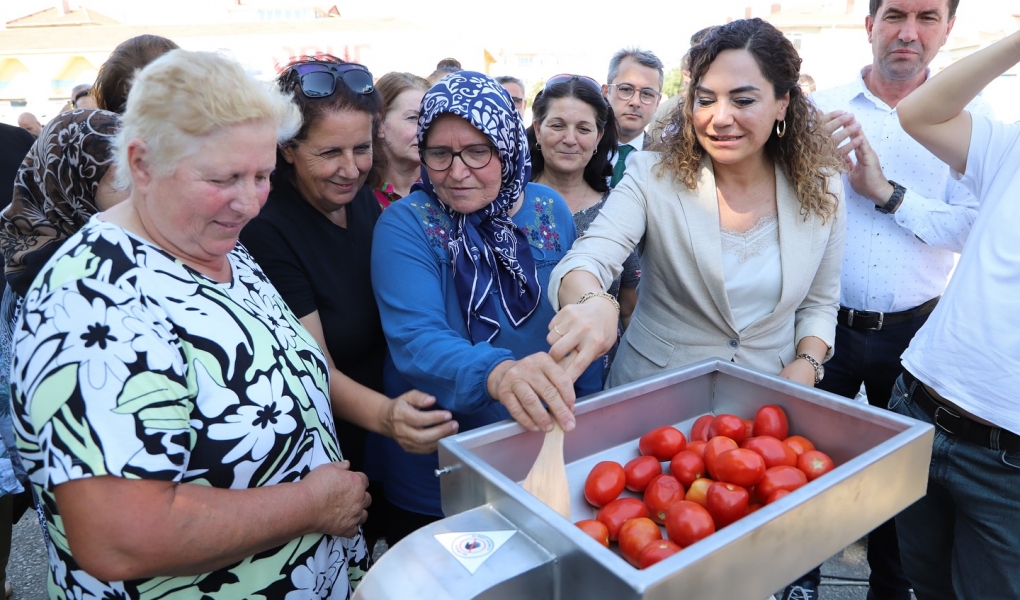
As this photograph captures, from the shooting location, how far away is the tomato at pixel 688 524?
1055 millimetres

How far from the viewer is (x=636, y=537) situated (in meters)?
1.07

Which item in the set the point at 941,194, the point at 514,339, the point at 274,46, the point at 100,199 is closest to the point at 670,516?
the point at 514,339

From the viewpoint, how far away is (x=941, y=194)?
250 centimetres

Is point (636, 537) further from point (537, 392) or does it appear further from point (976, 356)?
point (976, 356)

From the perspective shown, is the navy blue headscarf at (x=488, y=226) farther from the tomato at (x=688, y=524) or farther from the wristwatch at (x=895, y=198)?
the wristwatch at (x=895, y=198)

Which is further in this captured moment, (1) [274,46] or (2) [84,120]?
(1) [274,46]

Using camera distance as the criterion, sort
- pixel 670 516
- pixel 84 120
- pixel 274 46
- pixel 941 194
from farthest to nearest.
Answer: pixel 274 46 → pixel 941 194 → pixel 84 120 → pixel 670 516

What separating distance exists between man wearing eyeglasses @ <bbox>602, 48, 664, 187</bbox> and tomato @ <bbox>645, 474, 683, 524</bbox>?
3.09 m

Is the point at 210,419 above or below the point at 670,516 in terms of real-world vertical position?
above

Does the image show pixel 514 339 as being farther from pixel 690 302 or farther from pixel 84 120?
pixel 84 120

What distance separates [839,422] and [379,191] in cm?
225

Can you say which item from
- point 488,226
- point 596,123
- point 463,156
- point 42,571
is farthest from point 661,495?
point 42,571

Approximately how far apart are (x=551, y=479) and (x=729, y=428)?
0.45m

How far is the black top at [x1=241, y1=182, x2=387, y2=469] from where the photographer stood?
1645 mm
